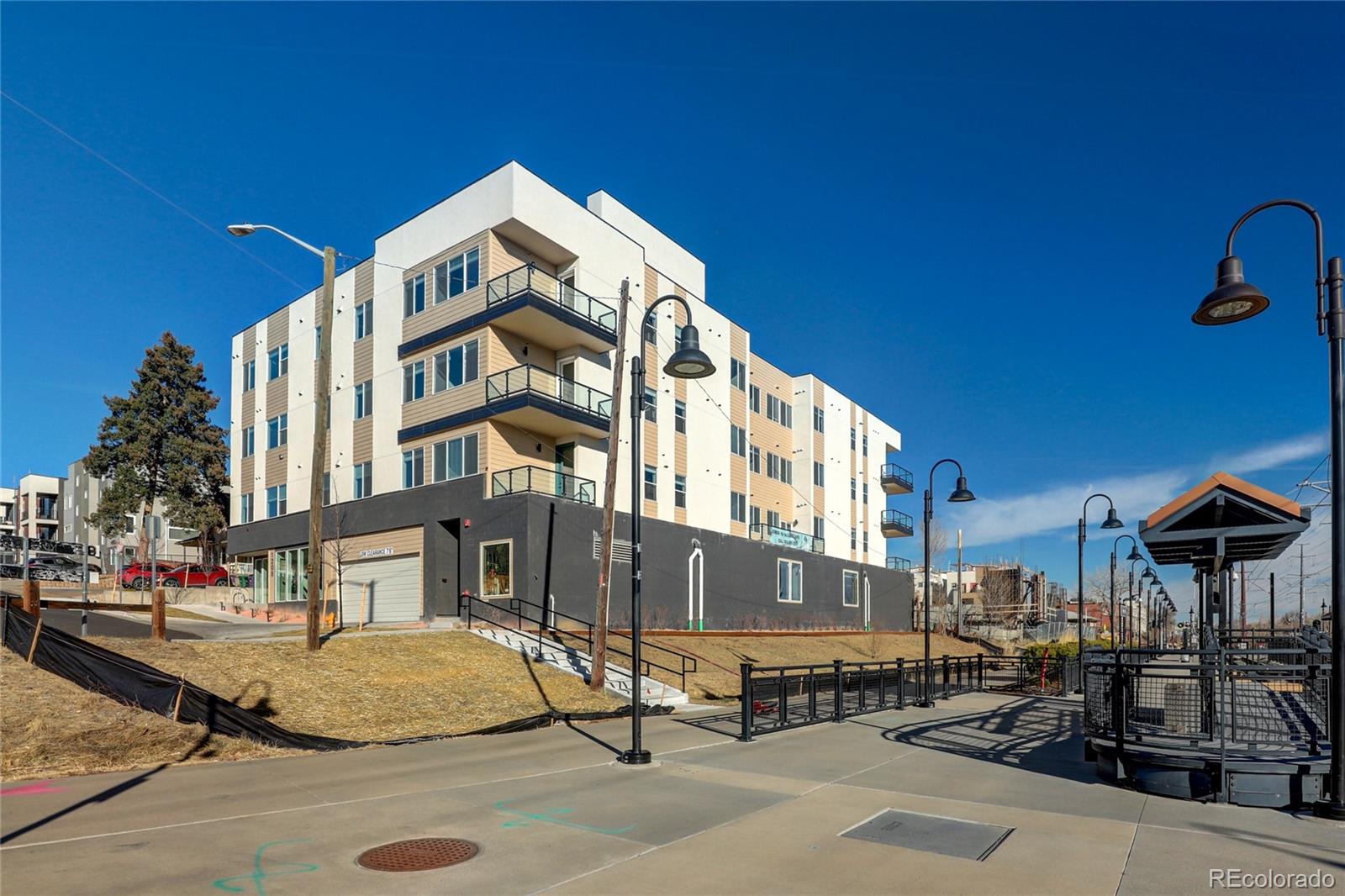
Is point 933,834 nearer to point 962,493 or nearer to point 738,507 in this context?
point 962,493

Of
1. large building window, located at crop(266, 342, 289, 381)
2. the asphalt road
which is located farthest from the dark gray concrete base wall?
the asphalt road

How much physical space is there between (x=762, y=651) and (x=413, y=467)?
15.0 meters

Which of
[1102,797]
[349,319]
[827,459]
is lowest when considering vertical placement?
[1102,797]

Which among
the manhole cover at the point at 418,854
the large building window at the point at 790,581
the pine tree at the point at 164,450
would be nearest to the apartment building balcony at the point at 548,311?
the large building window at the point at 790,581

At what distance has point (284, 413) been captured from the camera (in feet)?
126

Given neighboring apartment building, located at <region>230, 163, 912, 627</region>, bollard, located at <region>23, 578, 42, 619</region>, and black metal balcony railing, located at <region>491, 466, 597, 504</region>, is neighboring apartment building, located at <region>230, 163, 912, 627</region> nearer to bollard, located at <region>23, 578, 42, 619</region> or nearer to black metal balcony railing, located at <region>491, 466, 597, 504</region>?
black metal balcony railing, located at <region>491, 466, 597, 504</region>

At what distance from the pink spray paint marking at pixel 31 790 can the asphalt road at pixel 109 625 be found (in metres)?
10.4

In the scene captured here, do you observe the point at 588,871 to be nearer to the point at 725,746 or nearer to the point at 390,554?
the point at 725,746

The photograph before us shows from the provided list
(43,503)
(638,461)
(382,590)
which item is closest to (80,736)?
(638,461)

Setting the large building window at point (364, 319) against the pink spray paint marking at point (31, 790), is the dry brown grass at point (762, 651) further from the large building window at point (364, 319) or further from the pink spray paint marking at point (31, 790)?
the large building window at point (364, 319)

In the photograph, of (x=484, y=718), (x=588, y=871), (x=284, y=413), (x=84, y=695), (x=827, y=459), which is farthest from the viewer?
(x=827, y=459)

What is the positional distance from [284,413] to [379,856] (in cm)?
3539

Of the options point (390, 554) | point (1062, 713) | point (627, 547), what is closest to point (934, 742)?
point (1062, 713)

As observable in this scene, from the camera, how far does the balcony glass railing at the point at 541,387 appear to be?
28453 mm
